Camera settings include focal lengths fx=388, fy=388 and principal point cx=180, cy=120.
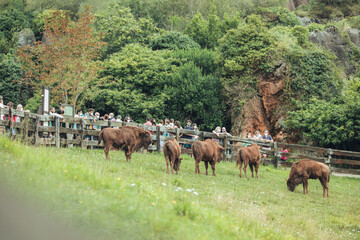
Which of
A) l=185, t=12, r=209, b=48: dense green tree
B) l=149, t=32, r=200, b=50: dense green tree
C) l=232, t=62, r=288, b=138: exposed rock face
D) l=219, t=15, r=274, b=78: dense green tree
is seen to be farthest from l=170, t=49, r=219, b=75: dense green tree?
l=185, t=12, r=209, b=48: dense green tree

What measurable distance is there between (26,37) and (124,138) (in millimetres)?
43823

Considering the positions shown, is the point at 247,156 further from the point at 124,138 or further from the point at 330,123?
the point at 330,123

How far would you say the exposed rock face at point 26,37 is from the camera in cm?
5241

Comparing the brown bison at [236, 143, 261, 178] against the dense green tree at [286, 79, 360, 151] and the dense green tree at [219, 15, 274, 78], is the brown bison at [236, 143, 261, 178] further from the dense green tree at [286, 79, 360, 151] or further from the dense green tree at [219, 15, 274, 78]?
the dense green tree at [219, 15, 274, 78]

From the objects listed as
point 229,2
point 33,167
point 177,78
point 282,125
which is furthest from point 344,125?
point 229,2

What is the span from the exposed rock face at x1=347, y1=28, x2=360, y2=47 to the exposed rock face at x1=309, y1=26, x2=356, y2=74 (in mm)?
5754

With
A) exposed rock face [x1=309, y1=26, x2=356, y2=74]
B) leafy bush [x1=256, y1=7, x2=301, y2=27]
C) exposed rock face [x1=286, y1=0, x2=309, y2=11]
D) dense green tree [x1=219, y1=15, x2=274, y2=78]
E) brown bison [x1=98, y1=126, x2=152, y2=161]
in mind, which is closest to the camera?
brown bison [x1=98, y1=126, x2=152, y2=161]

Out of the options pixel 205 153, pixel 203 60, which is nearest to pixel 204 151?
pixel 205 153

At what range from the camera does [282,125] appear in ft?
99.6

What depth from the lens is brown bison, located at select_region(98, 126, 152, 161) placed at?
14.6 m

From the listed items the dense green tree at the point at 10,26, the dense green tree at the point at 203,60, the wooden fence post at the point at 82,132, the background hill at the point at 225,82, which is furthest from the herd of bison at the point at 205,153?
the dense green tree at the point at 10,26

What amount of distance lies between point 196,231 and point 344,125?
23559 mm

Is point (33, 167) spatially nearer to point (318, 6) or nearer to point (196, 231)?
point (196, 231)

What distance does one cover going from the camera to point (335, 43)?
131 feet
